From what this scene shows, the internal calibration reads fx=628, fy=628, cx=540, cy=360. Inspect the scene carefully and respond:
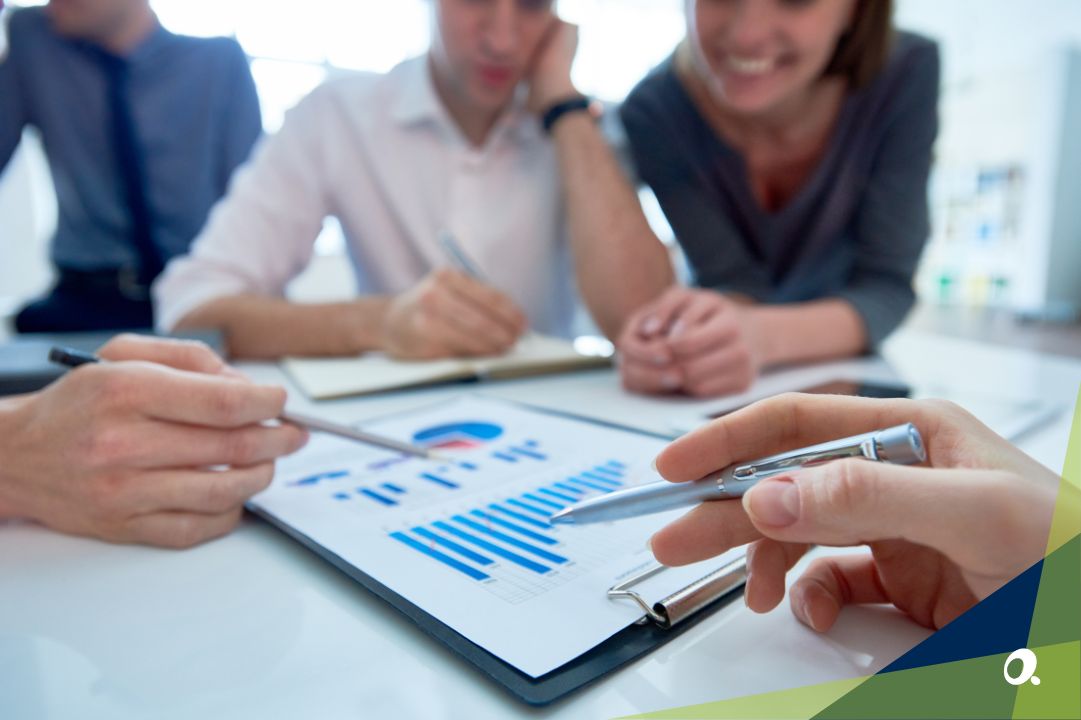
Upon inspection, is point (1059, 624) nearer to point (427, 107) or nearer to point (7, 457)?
point (7, 457)

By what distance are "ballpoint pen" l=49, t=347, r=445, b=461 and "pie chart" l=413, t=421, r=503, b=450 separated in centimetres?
4

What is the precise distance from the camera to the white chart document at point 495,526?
8.3 inches

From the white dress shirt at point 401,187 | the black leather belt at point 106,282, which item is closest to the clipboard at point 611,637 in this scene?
the white dress shirt at point 401,187

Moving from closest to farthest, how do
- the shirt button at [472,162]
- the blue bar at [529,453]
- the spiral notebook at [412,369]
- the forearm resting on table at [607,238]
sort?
the blue bar at [529,453], the spiral notebook at [412,369], the forearm resting on table at [607,238], the shirt button at [472,162]

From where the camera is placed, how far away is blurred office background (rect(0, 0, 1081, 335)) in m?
0.69

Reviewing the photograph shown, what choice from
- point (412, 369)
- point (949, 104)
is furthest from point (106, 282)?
point (949, 104)

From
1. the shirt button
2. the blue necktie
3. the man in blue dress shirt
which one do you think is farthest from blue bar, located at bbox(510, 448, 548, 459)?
the blue necktie

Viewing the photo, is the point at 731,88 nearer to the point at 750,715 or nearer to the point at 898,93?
the point at 898,93

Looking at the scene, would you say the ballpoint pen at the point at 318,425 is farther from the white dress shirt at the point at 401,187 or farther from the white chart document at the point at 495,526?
the white dress shirt at the point at 401,187

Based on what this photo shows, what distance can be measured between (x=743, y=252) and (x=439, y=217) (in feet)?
1.39

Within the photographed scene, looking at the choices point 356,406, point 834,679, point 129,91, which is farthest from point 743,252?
point 129,91

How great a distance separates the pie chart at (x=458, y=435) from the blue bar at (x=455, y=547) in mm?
119

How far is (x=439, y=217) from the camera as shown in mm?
904

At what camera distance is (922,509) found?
0.14 metres
